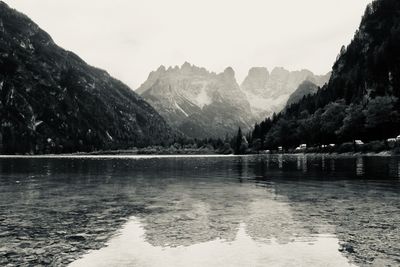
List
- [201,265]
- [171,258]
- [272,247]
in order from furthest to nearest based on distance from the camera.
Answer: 1. [272,247]
2. [171,258]
3. [201,265]

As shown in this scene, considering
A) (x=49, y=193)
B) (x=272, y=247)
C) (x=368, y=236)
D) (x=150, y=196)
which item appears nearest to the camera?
(x=272, y=247)

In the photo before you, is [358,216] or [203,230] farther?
[358,216]

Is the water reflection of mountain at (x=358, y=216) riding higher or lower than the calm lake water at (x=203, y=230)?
higher

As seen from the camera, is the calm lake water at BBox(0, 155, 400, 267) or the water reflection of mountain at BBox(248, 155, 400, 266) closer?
the calm lake water at BBox(0, 155, 400, 267)

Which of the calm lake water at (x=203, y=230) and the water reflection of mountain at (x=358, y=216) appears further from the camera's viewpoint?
the water reflection of mountain at (x=358, y=216)

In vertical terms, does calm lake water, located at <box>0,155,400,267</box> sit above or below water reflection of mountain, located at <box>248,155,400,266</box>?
below

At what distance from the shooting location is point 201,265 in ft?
49.7

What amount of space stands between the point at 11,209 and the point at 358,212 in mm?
24403

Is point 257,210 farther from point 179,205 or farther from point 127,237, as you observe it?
point 127,237

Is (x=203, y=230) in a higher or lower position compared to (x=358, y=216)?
lower

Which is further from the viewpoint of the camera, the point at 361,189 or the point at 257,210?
the point at 361,189

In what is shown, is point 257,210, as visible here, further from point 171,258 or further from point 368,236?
point 171,258

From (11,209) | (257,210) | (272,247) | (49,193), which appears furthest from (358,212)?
(49,193)

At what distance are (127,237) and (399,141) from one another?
498 feet
